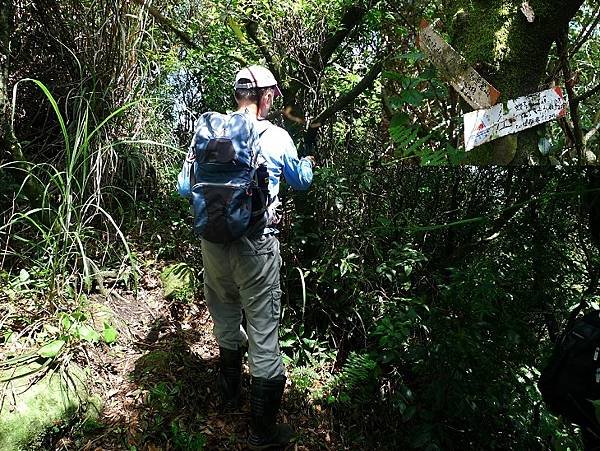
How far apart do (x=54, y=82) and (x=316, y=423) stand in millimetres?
3254

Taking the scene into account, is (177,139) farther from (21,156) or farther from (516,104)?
(516,104)

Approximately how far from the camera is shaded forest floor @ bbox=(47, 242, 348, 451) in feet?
8.30

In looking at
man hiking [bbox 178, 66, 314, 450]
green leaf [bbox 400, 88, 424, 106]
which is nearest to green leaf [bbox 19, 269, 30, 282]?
man hiking [bbox 178, 66, 314, 450]

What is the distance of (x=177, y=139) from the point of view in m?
4.41

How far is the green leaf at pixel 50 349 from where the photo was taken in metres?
2.53

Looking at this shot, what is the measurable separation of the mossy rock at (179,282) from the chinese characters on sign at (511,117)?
2.30m

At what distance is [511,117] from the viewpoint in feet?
6.04

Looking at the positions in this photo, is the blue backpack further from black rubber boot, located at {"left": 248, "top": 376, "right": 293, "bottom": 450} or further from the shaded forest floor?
the shaded forest floor

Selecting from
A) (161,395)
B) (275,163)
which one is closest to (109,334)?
(161,395)

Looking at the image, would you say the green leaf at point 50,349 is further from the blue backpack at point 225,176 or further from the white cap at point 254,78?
the white cap at point 254,78

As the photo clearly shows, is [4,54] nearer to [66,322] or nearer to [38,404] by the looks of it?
[66,322]

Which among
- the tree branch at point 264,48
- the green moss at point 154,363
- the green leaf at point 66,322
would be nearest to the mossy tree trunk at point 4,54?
the green leaf at point 66,322

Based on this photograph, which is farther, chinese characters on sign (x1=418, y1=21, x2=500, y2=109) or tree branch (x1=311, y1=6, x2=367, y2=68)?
tree branch (x1=311, y1=6, x2=367, y2=68)

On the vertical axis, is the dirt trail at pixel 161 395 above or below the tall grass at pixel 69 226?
below
